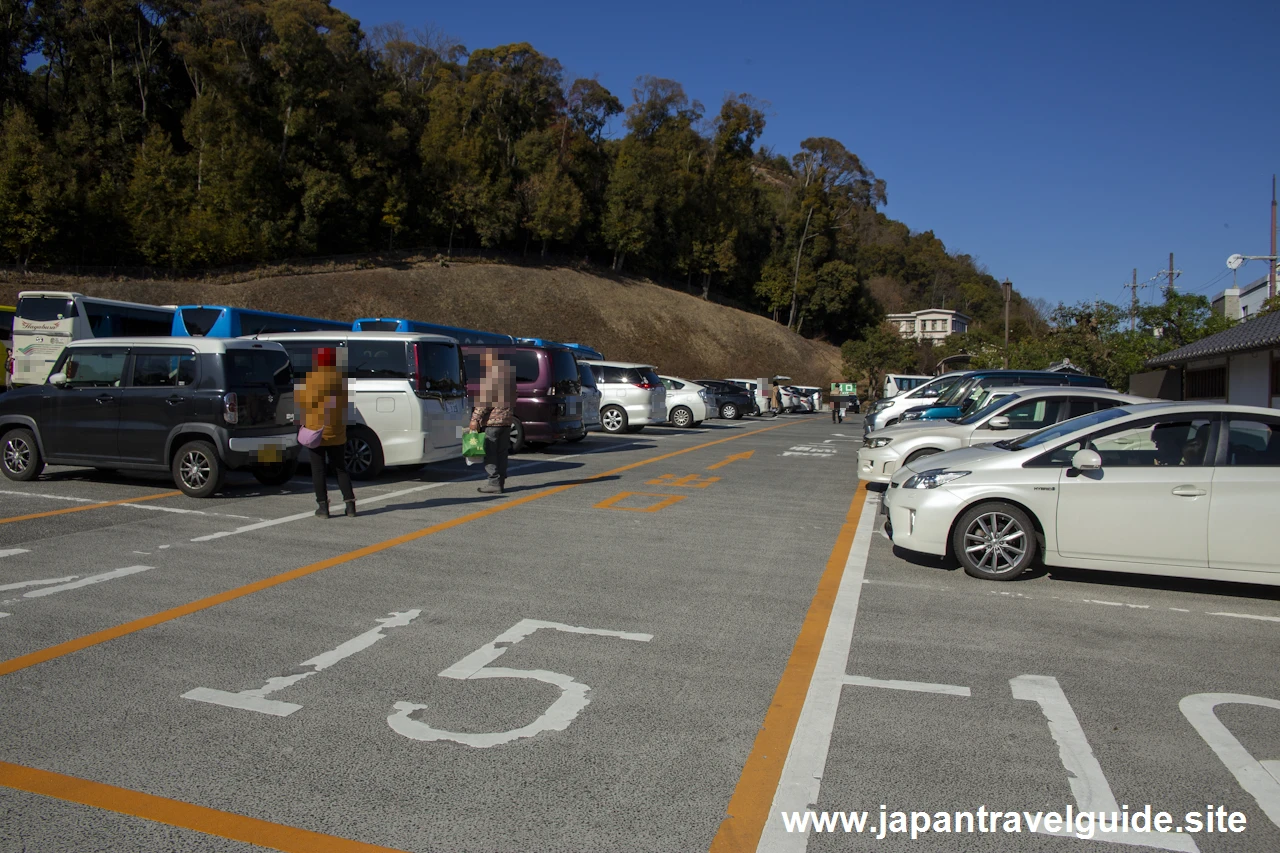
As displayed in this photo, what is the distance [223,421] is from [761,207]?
264 ft

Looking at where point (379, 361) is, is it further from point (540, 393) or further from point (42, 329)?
point (42, 329)

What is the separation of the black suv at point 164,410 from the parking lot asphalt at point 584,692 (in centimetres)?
156

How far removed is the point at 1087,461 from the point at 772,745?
169 inches

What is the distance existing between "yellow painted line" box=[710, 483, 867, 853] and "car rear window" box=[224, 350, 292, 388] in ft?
23.5

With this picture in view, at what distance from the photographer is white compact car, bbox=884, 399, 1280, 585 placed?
673 centimetres

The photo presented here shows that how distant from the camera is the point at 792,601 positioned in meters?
6.57

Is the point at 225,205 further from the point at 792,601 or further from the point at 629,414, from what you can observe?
the point at 792,601

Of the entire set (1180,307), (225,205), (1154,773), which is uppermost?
(225,205)

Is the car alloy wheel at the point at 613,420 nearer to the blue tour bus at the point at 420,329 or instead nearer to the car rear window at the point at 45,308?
the blue tour bus at the point at 420,329

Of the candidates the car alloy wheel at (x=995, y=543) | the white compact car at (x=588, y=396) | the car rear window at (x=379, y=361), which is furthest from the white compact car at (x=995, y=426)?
the white compact car at (x=588, y=396)

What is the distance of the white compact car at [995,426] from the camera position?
1092 centimetres

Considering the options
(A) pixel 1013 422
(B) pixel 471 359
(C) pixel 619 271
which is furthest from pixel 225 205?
(A) pixel 1013 422

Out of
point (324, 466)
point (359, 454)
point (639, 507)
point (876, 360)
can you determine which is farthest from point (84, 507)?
point (876, 360)

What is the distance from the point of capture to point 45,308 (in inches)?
768
